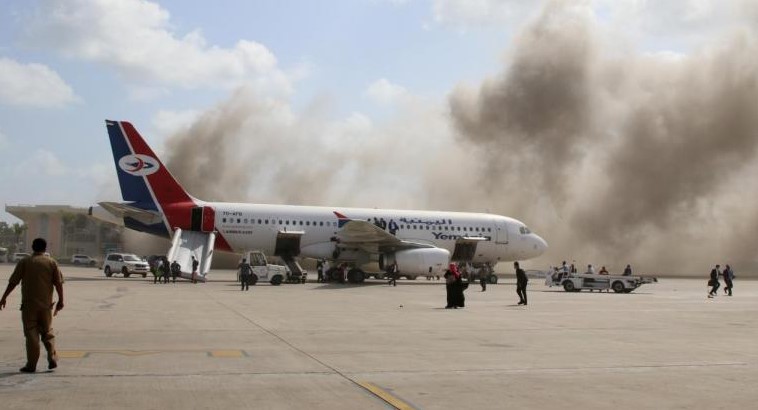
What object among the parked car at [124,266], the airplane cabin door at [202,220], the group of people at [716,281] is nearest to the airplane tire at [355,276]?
the airplane cabin door at [202,220]

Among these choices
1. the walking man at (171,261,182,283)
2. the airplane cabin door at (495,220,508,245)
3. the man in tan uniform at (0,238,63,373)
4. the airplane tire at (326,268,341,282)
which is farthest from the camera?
the airplane cabin door at (495,220,508,245)

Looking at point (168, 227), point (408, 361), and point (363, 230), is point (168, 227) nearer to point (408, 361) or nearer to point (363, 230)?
point (363, 230)

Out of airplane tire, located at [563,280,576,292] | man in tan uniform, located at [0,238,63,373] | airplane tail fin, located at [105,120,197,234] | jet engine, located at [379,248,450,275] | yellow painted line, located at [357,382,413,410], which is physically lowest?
yellow painted line, located at [357,382,413,410]

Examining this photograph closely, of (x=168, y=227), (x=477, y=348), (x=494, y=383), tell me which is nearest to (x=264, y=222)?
(x=168, y=227)

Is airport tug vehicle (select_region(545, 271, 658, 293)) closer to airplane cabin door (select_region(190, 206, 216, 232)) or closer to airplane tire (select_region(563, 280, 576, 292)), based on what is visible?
airplane tire (select_region(563, 280, 576, 292))

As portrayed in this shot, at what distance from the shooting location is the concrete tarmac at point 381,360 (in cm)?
807

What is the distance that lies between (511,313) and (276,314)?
594 centimetres

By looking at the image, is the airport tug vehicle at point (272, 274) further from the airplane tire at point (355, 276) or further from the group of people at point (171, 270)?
the group of people at point (171, 270)

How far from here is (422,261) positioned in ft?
125

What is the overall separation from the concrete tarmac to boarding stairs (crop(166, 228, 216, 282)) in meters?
17.1

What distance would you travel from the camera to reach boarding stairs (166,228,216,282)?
3756 cm

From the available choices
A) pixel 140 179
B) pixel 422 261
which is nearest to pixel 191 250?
pixel 140 179

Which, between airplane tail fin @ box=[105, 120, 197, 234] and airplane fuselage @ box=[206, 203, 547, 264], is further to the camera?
airplane fuselage @ box=[206, 203, 547, 264]

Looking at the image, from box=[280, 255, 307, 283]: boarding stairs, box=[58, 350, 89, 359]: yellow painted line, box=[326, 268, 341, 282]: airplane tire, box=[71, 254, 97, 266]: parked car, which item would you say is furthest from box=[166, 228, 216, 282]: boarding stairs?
box=[71, 254, 97, 266]: parked car
